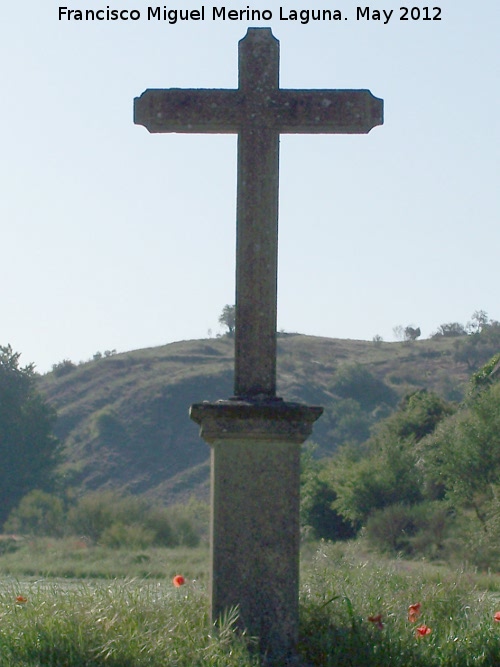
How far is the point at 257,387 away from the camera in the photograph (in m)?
6.50

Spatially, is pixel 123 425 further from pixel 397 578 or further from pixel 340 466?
pixel 397 578

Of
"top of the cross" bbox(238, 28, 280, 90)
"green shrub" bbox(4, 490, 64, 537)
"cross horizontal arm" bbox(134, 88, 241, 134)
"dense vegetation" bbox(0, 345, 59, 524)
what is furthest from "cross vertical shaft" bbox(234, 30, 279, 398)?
"dense vegetation" bbox(0, 345, 59, 524)

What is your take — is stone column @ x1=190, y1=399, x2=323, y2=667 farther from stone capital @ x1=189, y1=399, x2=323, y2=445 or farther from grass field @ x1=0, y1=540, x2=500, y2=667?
grass field @ x1=0, y1=540, x2=500, y2=667

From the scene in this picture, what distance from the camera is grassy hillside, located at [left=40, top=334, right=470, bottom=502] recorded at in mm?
58469

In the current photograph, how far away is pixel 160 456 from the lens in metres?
60.2

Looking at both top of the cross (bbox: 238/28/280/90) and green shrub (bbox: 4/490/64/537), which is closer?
top of the cross (bbox: 238/28/280/90)

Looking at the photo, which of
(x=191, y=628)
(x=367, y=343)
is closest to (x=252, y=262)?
(x=191, y=628)

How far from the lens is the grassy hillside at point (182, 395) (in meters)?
58.5

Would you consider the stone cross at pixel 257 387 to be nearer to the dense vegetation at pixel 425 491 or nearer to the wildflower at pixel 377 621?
the wildflower at pixel 377 621

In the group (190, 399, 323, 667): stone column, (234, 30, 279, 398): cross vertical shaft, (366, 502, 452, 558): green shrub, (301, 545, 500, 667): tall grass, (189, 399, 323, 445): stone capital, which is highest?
(234, 30, 279, 398): cross vertical shaft

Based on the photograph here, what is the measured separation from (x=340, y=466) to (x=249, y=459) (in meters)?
26.5

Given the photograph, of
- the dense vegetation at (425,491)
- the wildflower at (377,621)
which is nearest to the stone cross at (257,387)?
the wildflower at (377,621)

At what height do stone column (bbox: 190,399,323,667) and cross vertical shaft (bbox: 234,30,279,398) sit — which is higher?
cross vertical shaft (bbox: 234,30,279,398)

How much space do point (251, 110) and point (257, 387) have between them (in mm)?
1696
